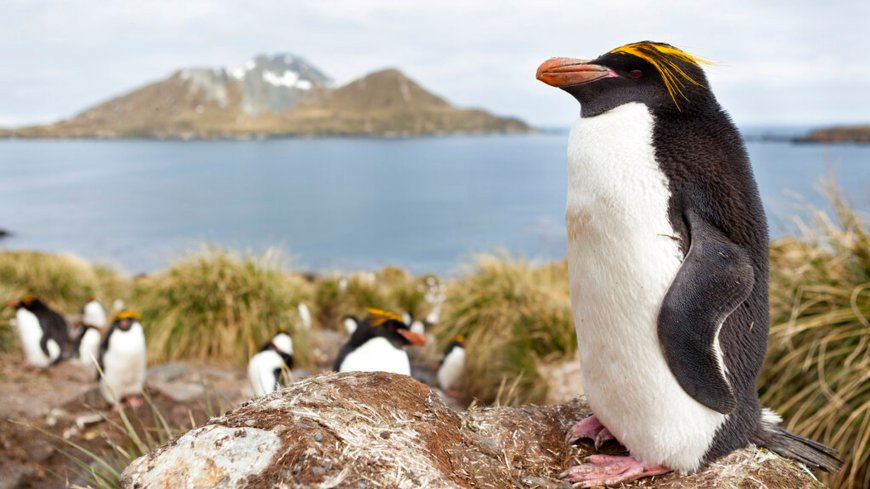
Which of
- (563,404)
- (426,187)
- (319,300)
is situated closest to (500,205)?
(426,187)

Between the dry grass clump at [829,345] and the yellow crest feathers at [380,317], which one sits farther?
the yellow crest feathers at [380,317]

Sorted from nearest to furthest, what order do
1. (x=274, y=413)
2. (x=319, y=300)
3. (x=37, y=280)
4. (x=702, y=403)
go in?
1. (x=274, y=413)
2. (x=702, y=403)
3. (x=37, y=280)
4. (x=319, y=300)

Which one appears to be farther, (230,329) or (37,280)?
(37,280)

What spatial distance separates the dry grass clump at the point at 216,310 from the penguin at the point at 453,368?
7.30ft

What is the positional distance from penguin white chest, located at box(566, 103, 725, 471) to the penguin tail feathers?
1.47 ft

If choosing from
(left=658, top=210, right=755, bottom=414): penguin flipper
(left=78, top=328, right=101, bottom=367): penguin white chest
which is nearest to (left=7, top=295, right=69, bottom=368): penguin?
(left=78, top=328, right=101, bottom=367): penguin white chest

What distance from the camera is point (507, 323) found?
8.66 meters

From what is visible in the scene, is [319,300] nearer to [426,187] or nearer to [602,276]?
[602,276]

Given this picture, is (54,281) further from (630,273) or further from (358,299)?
(630,273)

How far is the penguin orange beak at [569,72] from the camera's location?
2686mm

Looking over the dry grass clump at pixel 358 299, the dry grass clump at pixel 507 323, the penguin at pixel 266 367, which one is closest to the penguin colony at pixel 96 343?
the penguin at pixel 266 367

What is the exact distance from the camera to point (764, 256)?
263cm

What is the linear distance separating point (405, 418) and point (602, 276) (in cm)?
93

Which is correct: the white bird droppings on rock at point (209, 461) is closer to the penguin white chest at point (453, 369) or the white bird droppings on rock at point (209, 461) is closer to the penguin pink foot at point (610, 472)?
the penguin pink foot at point (610, 472)
